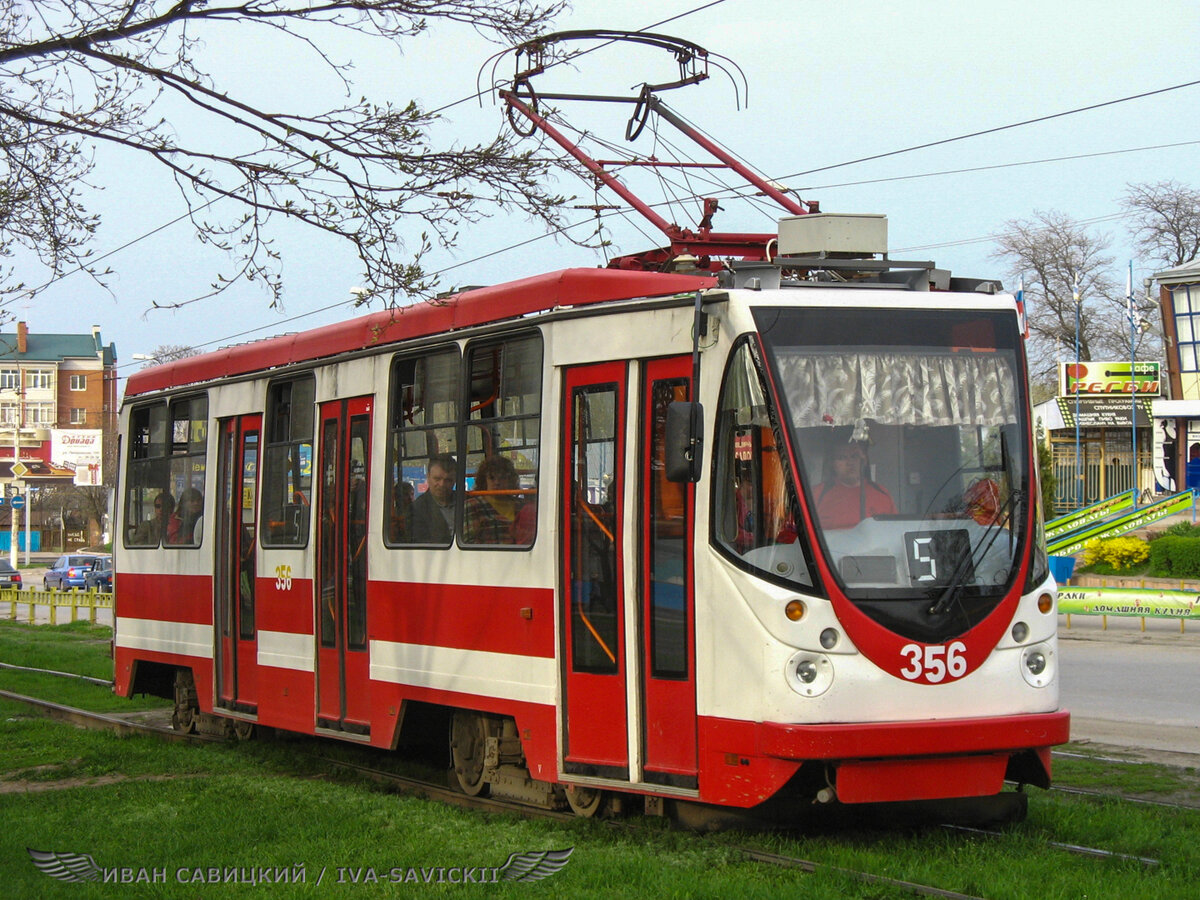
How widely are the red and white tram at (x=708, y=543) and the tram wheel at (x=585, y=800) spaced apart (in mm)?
20

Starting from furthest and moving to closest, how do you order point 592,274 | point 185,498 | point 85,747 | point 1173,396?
1. point 1173,396
2. point 185,498
3. point 85,747
4. point 592,274

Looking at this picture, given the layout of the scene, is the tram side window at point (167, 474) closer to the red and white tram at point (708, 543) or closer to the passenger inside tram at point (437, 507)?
the red and white tram at point (708, 543)

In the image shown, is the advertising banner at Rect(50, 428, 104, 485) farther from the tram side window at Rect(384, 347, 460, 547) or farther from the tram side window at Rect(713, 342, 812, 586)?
the tram side window at Rect(713, 342, 812, 586)

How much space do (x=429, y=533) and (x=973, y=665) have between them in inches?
155

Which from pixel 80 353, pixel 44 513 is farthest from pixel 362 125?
pixel 80 353

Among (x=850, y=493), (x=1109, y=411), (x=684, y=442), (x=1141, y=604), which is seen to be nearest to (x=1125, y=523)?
(x=1109, y=411)

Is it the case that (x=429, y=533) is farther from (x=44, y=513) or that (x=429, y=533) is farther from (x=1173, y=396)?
(x=44, y=513)

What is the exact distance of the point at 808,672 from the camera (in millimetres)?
7164

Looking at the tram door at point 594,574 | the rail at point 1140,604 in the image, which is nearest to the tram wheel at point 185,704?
the tram door at point 594,574

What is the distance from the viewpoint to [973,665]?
734cm

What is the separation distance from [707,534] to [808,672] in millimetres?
930

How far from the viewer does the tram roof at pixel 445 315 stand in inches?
329

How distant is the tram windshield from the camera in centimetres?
731

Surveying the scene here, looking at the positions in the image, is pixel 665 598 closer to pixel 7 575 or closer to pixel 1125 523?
Result: pixel 1125 523
